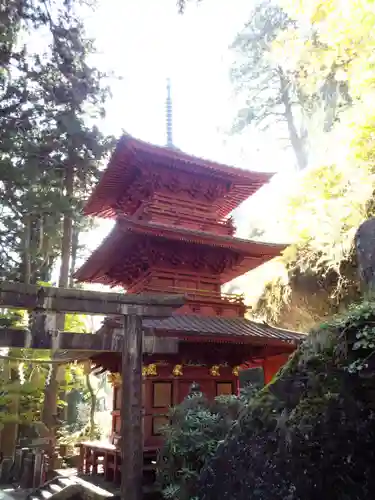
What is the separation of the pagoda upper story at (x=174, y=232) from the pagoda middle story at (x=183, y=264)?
0.03 metres

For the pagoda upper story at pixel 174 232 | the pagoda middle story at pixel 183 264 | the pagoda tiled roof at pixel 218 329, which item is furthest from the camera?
the pagoda upper story at pixel 174 232

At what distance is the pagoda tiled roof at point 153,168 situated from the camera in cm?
1185

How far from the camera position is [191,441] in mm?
6992

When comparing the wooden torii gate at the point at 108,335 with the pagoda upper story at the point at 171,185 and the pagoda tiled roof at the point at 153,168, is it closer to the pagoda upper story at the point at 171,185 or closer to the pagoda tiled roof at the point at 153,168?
the pagoda upper story at the point at 171,185

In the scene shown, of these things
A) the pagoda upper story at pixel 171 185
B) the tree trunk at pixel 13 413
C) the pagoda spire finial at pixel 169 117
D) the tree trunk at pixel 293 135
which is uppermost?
the tree trunk at pixel 293 135

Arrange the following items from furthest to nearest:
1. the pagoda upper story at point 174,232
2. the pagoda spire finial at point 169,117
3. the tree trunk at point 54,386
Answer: the pagoda spire finial at point 169,117, the tree trunk at point 54,386, the pagoda upper story at point 174,232

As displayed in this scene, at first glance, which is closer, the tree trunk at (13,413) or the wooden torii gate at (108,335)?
the wooden torii gate at (108,335)

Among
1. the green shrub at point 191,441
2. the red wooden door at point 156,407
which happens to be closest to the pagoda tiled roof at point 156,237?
the red wooden door at point 156,407

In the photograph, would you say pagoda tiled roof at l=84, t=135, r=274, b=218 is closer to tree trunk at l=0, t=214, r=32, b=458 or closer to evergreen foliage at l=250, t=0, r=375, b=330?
evergreen foliage at l=250, t=0, r=375, b=330

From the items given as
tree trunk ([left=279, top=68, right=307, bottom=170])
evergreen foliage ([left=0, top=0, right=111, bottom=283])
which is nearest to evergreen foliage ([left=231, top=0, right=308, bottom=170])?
tree trunk ([left=279, top=68, right=307, bottom=170])

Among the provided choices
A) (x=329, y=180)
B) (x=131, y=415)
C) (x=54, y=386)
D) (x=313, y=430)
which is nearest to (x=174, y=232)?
(x=329, y=180)

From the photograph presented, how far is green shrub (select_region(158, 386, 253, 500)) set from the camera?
21.5ft

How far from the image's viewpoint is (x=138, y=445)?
6.79 metres

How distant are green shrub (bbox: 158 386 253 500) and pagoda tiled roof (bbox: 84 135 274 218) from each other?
695cm
